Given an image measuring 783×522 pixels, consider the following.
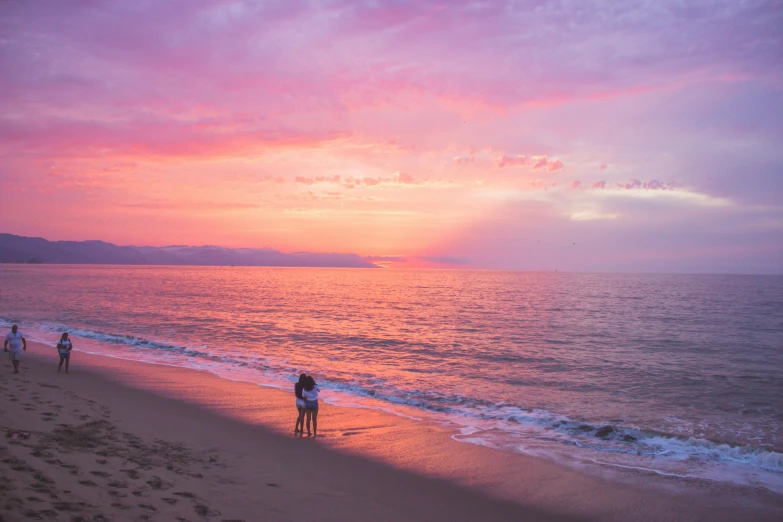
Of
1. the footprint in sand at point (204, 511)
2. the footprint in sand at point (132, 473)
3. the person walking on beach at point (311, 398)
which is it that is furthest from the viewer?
the person walking on beach at point (311, 398)

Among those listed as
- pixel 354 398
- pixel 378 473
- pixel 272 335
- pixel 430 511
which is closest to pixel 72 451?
pixel 378 473

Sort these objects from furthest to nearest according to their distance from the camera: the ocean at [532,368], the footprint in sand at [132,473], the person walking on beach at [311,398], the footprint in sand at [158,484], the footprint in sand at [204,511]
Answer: the ocean at [532,368] → the person walking on beach at [311,398] → the footprint in sand at [132,473] → the footprint in sand at [158,484] → the footprint in sand at [204,511]

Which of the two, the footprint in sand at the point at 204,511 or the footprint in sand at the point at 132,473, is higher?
the footprint in sand at the point at 132,473

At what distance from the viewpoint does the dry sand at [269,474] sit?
7.27 m

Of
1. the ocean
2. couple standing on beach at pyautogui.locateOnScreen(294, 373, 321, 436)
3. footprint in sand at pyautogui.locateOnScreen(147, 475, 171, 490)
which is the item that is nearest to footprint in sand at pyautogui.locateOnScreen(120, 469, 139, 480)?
footprint in sand at pyautogui.locateOnScreen(147, 475, 171, 490)

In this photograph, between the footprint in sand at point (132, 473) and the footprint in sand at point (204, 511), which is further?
the footprint in sand at point (132, 473)

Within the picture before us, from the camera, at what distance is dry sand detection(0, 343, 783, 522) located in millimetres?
7273

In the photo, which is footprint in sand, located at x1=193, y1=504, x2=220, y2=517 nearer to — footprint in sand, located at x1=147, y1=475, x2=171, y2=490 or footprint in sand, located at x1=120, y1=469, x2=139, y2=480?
footprint in sand, located at x1=147, y1=475, x2=171, y2=490

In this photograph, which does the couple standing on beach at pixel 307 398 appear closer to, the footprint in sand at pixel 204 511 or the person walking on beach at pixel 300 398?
the person walking on beach at pixel 300 398

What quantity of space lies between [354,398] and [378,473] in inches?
290

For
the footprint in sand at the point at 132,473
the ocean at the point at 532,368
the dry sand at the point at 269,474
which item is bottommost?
the ocean at the point at 532,368

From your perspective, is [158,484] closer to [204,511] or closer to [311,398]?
[204,511]

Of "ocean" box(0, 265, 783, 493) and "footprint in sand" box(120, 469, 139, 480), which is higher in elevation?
"footprint in sand" box(120, 469, 139, 480)

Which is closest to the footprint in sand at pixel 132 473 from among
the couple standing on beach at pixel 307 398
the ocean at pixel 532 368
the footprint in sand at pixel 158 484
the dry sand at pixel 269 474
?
the dry sand at pixel 269 474
